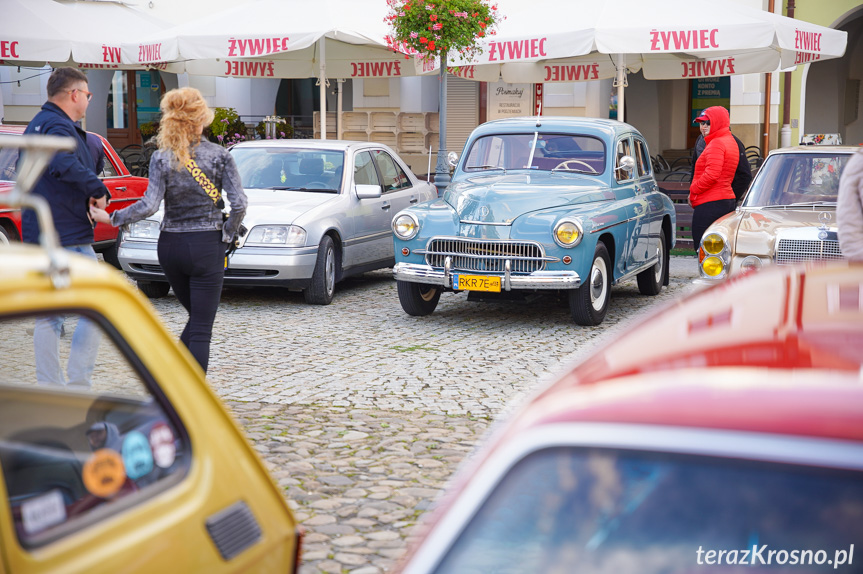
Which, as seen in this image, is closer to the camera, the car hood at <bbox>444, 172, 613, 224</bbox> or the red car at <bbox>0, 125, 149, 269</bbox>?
the car hood at <bbox>444, 172, 613, 224</bbox>

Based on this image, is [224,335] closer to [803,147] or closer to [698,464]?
[803,147]

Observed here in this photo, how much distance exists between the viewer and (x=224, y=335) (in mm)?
8422

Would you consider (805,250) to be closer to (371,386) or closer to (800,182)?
(800,182)

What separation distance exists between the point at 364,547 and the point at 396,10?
31.4ft

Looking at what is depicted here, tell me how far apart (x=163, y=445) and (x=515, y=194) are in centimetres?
691

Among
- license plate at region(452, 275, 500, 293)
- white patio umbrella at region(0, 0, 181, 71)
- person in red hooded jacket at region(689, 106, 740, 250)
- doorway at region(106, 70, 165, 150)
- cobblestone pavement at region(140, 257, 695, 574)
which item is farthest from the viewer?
doorway at region(106, 70, 165, 150)

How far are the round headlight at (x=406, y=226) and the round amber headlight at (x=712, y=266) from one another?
96.8 inches

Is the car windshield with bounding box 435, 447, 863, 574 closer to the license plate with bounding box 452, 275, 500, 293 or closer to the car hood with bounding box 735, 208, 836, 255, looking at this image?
the car hood with bounding box 735, 208, 836, 255

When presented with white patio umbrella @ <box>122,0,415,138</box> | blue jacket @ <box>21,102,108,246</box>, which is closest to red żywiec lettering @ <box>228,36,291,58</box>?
white patio umbrella @ <box>122,0,415,138</box>

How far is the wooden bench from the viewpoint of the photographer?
46.8ft

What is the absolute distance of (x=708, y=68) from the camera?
47.8ft

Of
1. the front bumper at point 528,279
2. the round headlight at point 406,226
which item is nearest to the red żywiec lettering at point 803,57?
the front bumper at point 528,279

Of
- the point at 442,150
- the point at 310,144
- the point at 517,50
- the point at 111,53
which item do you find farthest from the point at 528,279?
the point at 111,53

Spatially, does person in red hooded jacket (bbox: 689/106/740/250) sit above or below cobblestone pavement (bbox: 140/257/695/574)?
above
